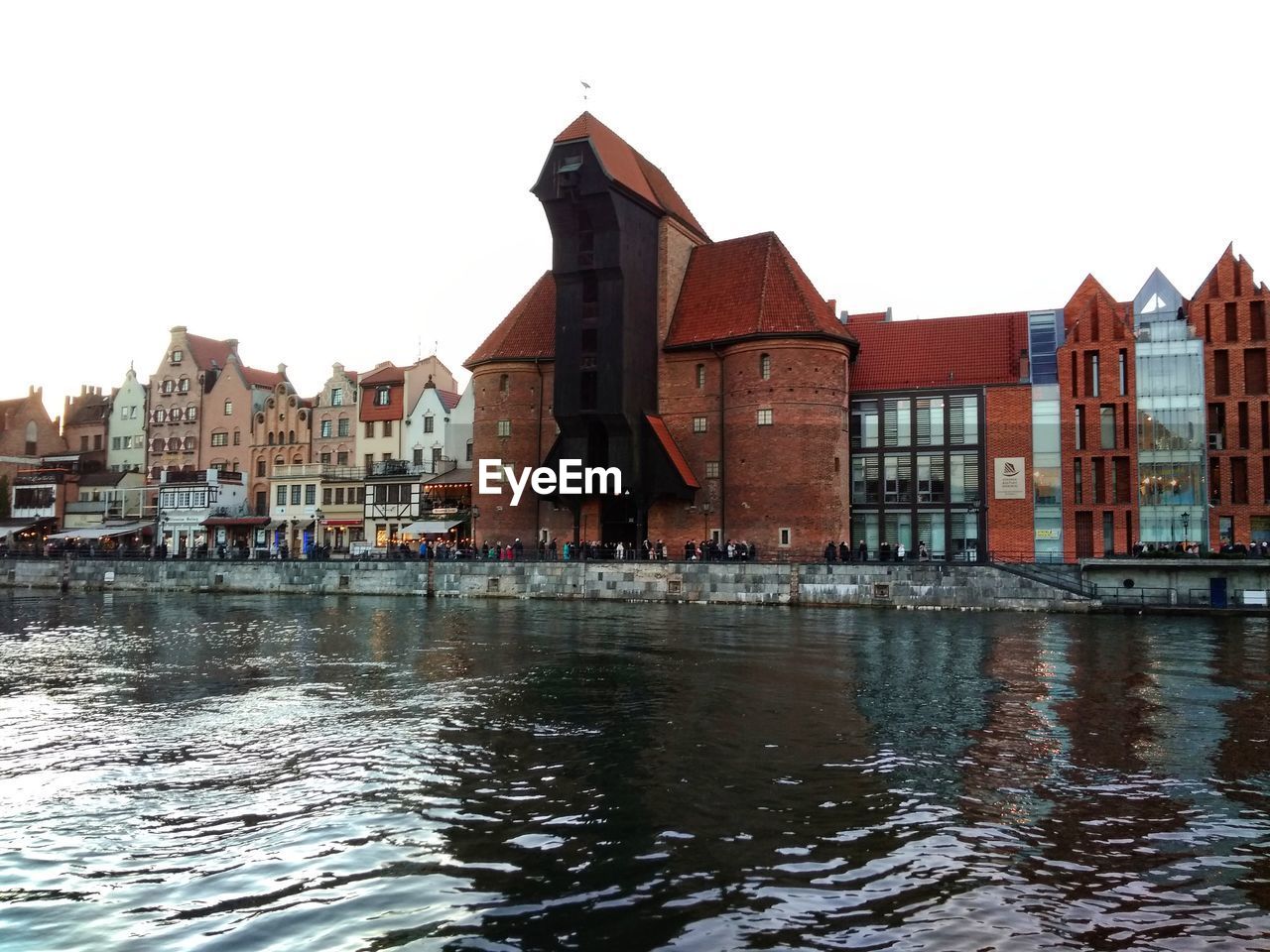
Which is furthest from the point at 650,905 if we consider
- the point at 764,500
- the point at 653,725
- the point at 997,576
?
the point at 764,500

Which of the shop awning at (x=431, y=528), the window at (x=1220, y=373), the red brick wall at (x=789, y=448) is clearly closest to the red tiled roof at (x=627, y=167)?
the red brick wall at (x=789, y=448)

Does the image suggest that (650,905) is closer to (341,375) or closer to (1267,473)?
(1267,473)

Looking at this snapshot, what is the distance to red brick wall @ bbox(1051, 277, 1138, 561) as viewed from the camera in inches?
2024

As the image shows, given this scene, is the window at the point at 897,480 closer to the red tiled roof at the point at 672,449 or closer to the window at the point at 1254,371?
the red tiled roof at the point at 672,449

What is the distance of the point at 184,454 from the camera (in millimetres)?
83375

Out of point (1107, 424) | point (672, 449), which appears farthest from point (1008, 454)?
point (672, 449)

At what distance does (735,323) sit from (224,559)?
111 feet

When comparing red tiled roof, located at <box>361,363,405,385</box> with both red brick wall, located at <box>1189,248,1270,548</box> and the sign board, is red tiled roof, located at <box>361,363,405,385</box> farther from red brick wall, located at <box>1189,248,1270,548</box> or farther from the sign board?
red brick wall, located at <box>1189,248,1270,548</box>

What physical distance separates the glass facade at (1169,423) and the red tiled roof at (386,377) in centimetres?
4917

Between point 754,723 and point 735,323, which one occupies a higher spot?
point 735,323

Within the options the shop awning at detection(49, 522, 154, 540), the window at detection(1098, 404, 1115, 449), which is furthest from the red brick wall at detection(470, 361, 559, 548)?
the shop awning at detection(49, 522, 154, 540)

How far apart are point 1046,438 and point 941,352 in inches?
308

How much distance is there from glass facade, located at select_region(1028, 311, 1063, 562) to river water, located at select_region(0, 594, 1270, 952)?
27549 mm

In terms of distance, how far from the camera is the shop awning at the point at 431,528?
65.1 meters
